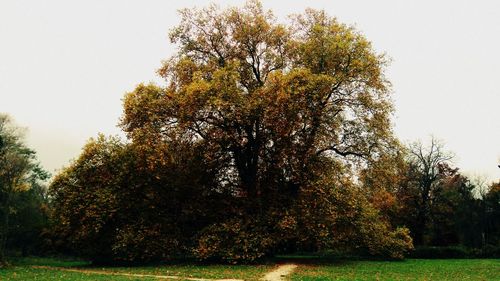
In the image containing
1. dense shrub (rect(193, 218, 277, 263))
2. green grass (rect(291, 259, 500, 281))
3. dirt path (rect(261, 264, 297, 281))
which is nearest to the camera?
dirt path (rect(261, 264, 297, 281))

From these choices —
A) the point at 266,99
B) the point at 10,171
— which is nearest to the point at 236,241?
the point at 266,99

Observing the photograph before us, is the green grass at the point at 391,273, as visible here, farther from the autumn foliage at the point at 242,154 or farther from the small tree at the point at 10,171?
the small tree at the point at 10,171

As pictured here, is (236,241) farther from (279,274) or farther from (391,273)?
(391,273)

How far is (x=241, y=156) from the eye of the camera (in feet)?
114

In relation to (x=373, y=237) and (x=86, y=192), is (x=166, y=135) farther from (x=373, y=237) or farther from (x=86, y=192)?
(x=373, y=237)

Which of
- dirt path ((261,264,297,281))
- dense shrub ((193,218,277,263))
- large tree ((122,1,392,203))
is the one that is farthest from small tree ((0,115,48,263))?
dirt path ((261,264,297,281))

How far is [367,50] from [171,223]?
1892cm

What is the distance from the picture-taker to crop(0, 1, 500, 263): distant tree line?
30703 millimetres

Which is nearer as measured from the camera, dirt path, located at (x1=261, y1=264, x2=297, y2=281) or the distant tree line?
dirt path, located at (x1=261, y1=264, x2=297, y2=281)

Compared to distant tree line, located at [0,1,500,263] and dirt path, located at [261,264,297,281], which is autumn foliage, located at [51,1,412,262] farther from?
dirt path, located at [261,264,297,281]

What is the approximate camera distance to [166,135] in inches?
1252

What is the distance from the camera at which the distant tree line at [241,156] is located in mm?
30703

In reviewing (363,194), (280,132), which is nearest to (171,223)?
(280,132)

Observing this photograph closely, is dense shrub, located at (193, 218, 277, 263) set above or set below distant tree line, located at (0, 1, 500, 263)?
below
